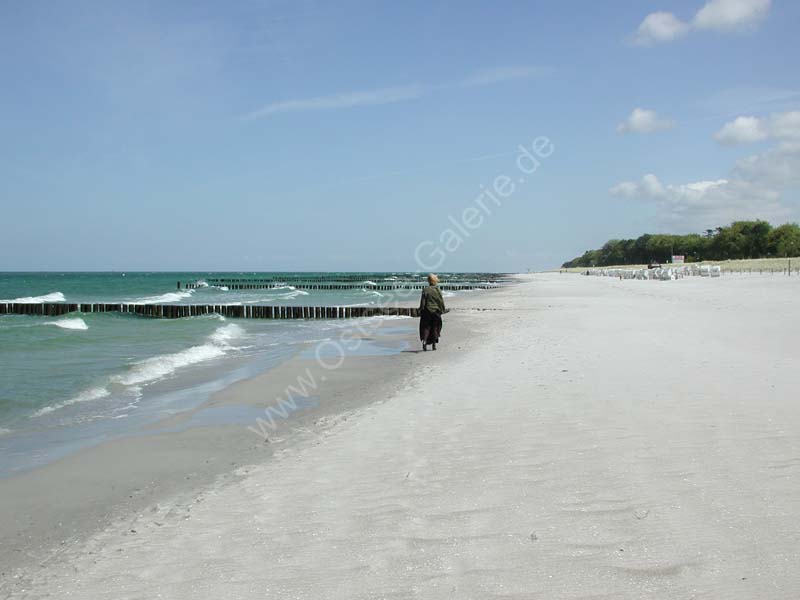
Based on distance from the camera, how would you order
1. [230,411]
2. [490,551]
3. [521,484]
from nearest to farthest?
[490,551] → [521,484] → [230,411]

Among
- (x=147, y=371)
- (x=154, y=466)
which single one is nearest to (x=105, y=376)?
(x=147, y=371)

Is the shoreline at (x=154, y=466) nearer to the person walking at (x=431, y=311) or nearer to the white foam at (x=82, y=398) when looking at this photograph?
the white foam at (x=82, y=398)

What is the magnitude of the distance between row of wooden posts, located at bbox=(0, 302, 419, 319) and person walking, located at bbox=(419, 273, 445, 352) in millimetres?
13931

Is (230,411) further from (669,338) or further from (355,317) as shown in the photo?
(355,317)

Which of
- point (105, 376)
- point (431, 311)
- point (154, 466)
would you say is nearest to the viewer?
point (154, 466)

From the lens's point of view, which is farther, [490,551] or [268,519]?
[268,519]

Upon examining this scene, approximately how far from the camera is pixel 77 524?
15.7ft

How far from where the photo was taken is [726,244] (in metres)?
113

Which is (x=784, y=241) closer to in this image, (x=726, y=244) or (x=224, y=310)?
(x=726, y=244)

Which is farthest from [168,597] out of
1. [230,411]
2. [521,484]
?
[230,411]

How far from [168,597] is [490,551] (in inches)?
69.1

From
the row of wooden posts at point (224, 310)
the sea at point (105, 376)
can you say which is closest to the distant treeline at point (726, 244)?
the row of wooden posts at point (224, 310)

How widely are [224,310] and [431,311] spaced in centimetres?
2333

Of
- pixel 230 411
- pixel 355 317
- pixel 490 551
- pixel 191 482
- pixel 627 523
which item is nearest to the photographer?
pixel 490 551
